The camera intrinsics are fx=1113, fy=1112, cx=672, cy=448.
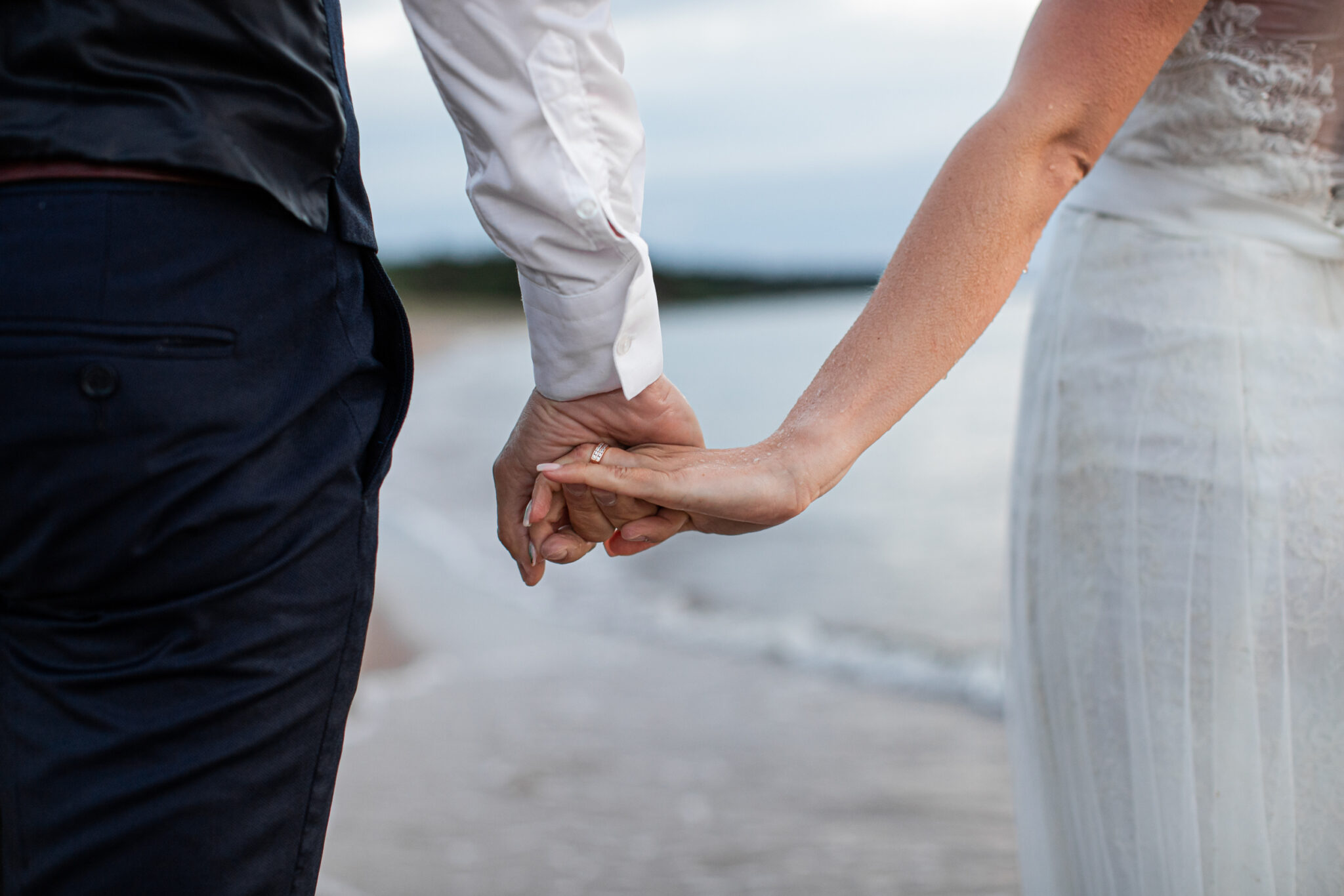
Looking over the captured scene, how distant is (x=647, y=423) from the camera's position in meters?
1.55

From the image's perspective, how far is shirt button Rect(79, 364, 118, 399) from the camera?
40.2 inches

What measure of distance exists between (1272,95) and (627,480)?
1.00 m

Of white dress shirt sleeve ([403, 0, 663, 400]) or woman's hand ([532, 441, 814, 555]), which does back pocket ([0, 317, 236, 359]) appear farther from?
woman's hand ([532, 441, 814, 555])

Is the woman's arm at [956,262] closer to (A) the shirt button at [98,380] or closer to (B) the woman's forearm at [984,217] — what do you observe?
(B) the woman's forearm at [984,217]

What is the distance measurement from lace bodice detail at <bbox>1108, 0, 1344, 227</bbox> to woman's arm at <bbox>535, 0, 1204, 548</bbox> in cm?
17

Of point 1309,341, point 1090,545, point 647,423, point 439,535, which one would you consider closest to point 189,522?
point 647,423

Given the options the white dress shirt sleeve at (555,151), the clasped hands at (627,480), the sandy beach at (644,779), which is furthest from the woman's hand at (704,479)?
the sandy beach at (644,779)

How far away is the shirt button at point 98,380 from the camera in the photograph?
3.35 feet

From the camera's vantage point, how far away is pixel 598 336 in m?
1.40

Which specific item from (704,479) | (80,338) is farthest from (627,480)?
(80,338)

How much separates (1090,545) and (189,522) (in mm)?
1199

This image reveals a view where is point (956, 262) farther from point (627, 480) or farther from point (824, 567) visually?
point (824, 567)

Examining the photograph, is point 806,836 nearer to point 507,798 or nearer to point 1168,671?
point 507,798

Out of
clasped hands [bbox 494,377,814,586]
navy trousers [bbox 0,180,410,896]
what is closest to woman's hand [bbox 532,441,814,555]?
clasped hands [bbox 494,377,814,586]
